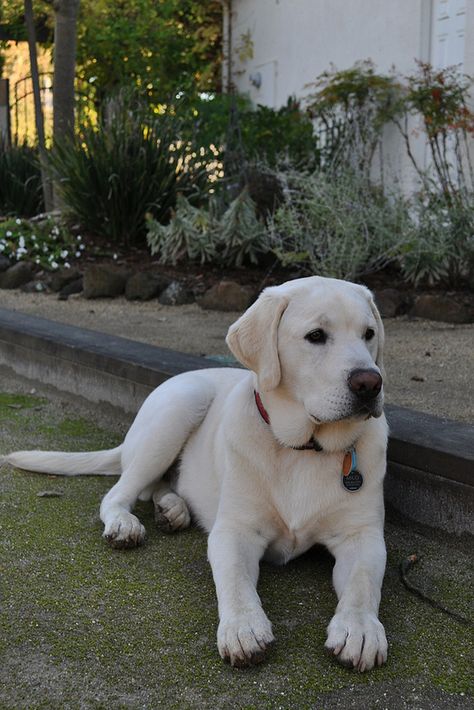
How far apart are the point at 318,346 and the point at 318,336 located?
0.03m

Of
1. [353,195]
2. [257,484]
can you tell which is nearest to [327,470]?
[257,484]

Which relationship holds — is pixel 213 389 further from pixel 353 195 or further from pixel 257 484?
pixel 353 195

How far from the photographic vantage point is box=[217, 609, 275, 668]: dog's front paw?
2340 mm

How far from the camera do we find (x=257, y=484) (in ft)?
9.59

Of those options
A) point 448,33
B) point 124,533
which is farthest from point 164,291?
point 124,533

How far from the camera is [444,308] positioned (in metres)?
6.70

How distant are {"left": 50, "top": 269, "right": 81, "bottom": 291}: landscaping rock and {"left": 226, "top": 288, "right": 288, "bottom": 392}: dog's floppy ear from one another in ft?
20.4

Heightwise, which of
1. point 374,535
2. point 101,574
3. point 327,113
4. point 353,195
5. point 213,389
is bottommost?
point 101,574

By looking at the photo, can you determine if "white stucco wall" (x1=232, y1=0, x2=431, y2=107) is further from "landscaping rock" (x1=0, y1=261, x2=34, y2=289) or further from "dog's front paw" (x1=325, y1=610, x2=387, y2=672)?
"dog's front paw" (x1=325, y1=610, x2=387, y2=672)

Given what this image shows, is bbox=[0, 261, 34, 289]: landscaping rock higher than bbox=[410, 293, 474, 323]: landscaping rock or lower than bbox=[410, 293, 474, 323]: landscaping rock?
lower

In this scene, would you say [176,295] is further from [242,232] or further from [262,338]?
[262,338]

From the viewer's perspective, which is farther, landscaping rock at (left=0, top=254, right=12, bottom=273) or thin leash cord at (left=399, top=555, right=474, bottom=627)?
landscaping rock at (left=0, top=254, right=12, bottom=273)

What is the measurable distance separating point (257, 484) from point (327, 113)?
9160 millimetres

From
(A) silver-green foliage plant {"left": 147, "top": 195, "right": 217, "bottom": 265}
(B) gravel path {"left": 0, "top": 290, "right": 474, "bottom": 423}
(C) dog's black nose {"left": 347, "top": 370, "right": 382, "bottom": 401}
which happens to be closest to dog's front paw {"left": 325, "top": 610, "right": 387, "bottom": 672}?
(C) dog's black nose {"left": 347, "top": 370, "right": 382, "bottom": 401}
